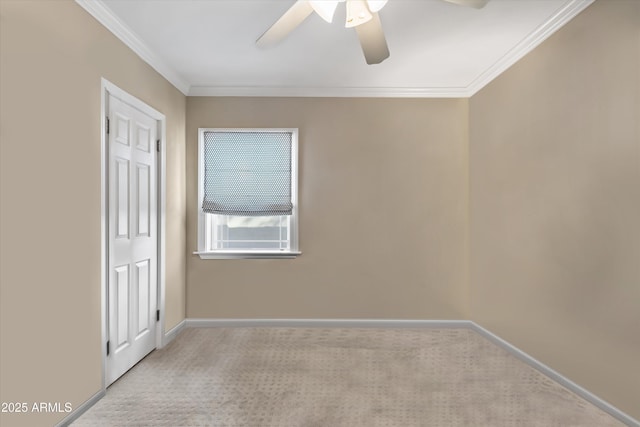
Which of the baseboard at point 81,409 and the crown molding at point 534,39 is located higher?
the crown molding at point 534,39

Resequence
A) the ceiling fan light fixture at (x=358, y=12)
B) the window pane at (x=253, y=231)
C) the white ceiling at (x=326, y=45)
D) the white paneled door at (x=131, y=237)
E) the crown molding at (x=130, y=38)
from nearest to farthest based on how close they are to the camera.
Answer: the ceiling fan light fixture at (x=358, y=12), the crown molding at (x=130, y=38), the white ceiling at (x=326, y=45), the white paneled door at (x=131, y=237), the window pane at (x=253, y=231)

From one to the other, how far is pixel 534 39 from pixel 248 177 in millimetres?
2848

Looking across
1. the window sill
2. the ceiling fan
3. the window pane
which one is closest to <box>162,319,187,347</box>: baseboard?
the window sill

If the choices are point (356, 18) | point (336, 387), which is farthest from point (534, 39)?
point (336, 387)

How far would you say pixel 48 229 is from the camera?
2.06 meters

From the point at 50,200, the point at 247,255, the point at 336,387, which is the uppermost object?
the point at 50,200

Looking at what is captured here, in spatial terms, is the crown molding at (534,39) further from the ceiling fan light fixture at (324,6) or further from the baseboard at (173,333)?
the baseboard at (173,333)

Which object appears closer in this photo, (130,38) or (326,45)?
(130,38)

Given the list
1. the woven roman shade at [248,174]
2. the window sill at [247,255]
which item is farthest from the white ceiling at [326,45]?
the window sill at [247,255]

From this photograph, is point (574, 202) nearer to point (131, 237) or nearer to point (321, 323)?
point (321, 323)

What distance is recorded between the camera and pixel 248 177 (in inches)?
165

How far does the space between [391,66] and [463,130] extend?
3.95 feet

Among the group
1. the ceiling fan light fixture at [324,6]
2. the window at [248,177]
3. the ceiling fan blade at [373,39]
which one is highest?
the ceiling fan light fixture at [324,6]

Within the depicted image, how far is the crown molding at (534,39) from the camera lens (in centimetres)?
252
